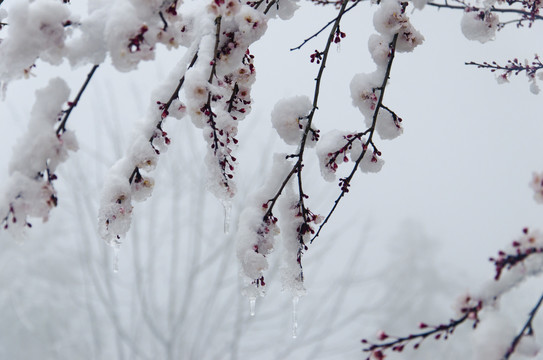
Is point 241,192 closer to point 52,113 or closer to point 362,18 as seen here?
point 52,113

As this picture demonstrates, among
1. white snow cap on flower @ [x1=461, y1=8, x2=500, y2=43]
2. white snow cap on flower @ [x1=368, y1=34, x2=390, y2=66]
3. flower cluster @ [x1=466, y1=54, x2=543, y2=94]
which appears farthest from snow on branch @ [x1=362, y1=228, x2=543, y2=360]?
flower cluster @ [x1=466, y1=54, x2=543, y2=94]

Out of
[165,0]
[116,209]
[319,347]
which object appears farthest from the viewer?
[319,347]

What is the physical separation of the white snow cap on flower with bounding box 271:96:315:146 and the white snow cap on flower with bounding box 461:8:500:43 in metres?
0.65

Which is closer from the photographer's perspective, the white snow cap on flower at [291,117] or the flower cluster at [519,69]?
the white snow cap on flower at [291,117]

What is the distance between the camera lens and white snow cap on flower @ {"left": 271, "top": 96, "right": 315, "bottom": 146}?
1268 mm

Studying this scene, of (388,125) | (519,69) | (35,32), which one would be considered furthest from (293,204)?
(519,69)

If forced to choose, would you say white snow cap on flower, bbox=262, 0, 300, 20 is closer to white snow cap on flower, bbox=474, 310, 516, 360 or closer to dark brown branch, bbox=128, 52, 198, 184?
dark brown branch, bbox=128, 52, 198, 184

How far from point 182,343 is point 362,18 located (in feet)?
36.2

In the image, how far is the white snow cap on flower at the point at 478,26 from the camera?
1.58m

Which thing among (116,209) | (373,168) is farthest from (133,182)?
(373,168)

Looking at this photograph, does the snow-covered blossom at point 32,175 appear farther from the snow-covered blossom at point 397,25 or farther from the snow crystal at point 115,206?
the snow-covered blossom at point 397,25

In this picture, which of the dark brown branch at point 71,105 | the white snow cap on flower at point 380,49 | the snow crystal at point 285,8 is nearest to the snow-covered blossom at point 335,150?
the white snow cap on flower at point 380,49

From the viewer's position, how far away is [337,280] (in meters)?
7.59

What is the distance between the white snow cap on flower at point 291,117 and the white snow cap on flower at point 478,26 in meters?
0.65
